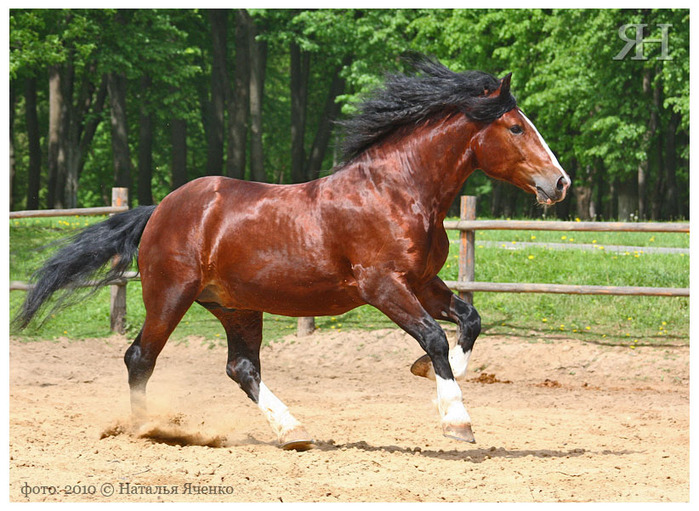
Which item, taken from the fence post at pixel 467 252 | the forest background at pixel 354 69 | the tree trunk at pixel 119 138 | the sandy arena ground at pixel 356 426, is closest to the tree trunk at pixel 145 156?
the forest background at pixel 354 69

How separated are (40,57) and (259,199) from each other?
13.2 meters

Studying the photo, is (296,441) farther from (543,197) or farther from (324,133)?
(324,133)

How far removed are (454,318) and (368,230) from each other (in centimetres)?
74

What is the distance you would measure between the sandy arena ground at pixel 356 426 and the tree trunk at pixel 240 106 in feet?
38.2

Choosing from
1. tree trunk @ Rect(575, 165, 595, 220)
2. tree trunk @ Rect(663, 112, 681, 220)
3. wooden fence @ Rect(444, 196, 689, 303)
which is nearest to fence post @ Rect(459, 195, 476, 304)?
wooden fence @ Rect(444, 196, 689, 303)

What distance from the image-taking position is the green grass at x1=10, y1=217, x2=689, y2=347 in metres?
9.16

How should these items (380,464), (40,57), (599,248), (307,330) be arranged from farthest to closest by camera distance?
(40,57)
(599,248)
(307,330)
(380,464)

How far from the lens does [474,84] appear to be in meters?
4.82

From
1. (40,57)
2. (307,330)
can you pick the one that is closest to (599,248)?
(307,330)

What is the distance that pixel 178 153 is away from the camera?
2259 cm

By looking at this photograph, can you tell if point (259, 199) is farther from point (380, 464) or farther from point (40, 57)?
point (40, 57)

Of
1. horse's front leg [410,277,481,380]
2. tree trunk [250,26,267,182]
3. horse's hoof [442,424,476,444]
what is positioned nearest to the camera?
horse's hoof [442,424,476,444]

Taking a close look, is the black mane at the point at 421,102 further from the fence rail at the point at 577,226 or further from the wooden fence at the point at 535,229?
the wooden fence at the point at 535,229

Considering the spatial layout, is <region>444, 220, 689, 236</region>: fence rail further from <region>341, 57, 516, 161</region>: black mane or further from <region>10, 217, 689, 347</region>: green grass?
<region>341, 57, 516, 161</region>: black mane
